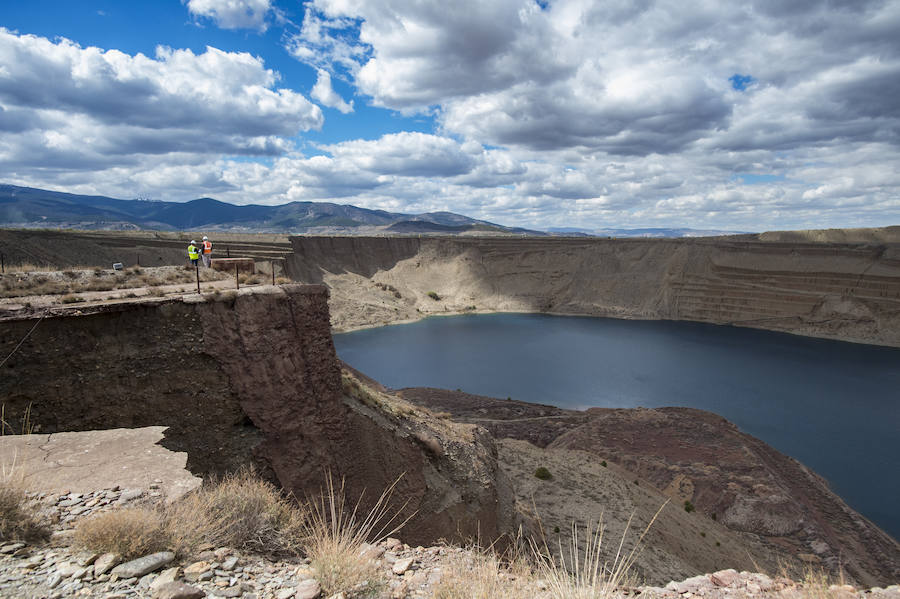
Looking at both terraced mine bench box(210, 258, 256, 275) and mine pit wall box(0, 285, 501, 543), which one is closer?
mine pit wall box(0, 285, 501, 543)

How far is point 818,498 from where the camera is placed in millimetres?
17219

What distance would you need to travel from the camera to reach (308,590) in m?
3.40

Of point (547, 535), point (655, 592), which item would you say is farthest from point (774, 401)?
point (655, 592)

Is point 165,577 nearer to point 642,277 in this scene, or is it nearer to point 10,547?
point 10,547

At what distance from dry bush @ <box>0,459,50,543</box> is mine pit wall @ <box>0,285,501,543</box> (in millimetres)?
3460

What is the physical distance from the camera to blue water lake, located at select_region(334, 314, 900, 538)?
862 inches

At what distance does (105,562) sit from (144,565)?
230 mm

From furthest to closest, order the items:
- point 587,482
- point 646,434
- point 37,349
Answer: point 646,434, point 587,482, point 37,349

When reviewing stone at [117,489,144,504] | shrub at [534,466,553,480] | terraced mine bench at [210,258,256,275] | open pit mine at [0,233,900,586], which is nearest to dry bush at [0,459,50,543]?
stone at [117,489,144,504]

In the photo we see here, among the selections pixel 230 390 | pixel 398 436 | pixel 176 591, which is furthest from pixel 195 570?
pixel 398 436

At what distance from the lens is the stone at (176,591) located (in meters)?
2.89

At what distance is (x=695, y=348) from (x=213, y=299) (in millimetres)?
40970

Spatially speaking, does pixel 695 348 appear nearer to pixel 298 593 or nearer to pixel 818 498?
pixel 818 498

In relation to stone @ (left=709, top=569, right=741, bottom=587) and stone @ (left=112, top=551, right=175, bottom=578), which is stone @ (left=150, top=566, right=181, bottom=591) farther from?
stone @ (left=709, top=569, right=741, bottom=587)
